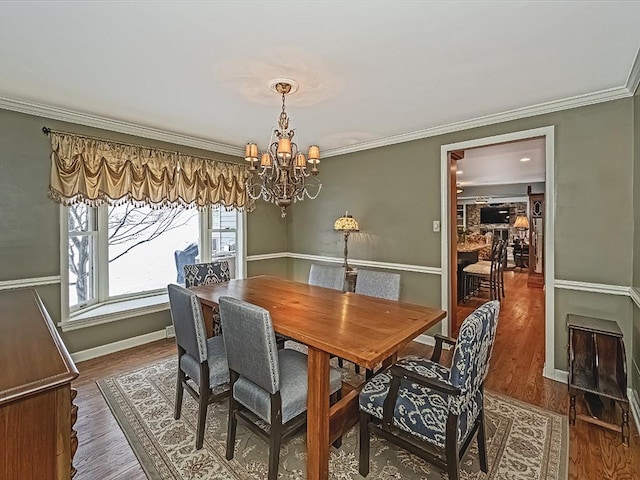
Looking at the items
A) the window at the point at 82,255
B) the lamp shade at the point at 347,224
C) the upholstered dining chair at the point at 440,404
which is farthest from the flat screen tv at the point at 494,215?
the window at the point at 82,255

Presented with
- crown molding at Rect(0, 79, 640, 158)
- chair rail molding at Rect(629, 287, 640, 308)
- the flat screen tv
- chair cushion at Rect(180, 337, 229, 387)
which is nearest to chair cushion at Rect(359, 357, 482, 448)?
chair cushion at Rect(180, 337, 229, 387)

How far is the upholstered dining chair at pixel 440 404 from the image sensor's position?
4.62 feet

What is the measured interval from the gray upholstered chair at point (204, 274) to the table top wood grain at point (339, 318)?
1.37 feet

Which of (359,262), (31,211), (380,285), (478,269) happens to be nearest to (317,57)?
(380,285)

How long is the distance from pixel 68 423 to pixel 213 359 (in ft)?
3.84

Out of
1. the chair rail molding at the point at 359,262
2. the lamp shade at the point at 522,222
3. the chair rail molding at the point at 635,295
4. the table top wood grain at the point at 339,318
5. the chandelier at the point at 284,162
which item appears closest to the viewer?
the table top wood grain at the point at 339,318

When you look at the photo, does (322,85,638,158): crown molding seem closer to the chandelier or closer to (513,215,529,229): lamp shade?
the chandelier

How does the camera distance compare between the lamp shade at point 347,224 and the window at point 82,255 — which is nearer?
the window at point 82,255

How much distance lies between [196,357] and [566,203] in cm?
324

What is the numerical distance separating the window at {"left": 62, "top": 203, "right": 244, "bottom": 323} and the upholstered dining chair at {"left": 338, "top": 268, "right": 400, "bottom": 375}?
2310mm

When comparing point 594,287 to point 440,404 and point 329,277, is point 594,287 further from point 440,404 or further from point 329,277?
point 329,277

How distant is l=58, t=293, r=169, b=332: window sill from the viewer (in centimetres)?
313

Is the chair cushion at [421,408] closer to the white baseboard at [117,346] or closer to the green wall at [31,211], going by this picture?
the white baseboard at [117,346]

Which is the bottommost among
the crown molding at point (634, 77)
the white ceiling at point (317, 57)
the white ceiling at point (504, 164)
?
the crown molding at point (634, 77)
